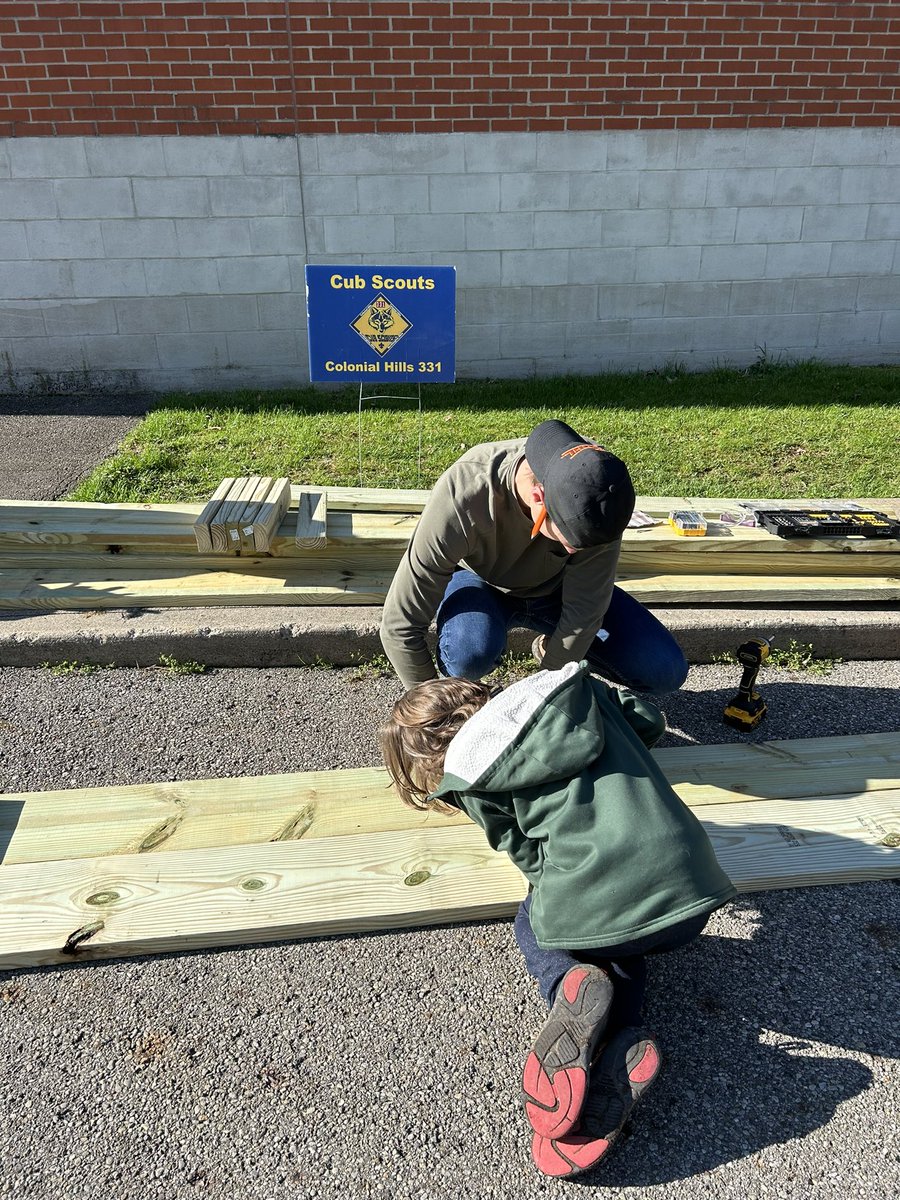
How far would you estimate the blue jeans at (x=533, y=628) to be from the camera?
116 inches

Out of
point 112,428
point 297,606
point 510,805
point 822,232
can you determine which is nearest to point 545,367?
point 822,232

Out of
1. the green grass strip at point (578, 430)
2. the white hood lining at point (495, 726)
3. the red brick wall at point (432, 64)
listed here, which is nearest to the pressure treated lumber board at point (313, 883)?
the white hood lining at point (495, 726)

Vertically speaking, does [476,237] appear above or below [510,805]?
above

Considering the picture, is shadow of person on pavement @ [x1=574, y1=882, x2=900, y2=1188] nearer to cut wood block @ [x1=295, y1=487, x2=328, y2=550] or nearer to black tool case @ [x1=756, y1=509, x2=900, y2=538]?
black tool case @ [x1=756, y1=509, x2=900, y2=538]

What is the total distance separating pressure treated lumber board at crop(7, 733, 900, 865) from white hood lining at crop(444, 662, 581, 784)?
853 millimetres

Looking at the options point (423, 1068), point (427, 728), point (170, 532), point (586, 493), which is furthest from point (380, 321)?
point (423, 1068)

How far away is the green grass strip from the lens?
16.7 ft

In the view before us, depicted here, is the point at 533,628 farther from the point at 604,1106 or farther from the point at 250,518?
the point at 604,1106

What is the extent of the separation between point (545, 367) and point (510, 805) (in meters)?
6.38

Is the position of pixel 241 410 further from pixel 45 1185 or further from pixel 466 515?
pixel 45 1185

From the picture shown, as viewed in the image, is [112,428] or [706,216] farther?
[706,216]

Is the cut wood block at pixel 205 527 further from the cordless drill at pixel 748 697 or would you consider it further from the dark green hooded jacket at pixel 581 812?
the cordless drill at pixel 748 697

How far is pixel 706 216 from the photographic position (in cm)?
732

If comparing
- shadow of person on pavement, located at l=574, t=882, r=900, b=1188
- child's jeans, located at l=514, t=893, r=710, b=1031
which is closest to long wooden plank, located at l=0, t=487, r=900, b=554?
shadow of person on pavement, located at l=574, t=882, r=900, b=1188
